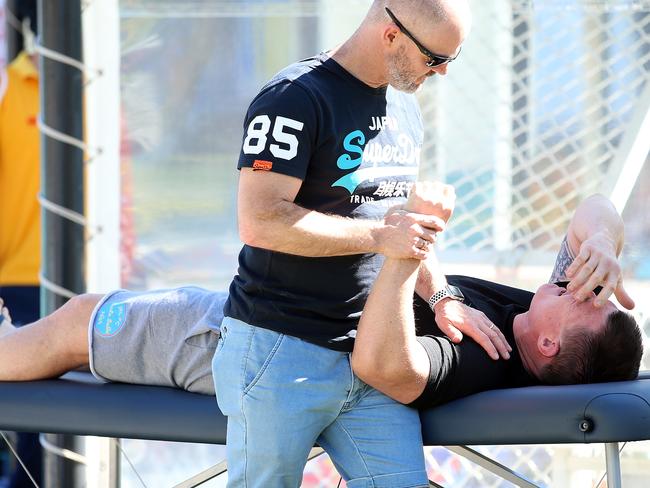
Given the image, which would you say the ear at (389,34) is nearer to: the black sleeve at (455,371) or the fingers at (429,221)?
the fingers at (429,221)

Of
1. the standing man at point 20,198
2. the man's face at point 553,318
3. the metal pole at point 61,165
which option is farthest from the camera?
the standing man at point 20,198

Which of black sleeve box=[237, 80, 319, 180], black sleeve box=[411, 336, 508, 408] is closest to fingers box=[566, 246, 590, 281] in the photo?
black sleeve box=[411, 336, 508, 408]

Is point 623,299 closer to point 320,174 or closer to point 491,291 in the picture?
point 491,291

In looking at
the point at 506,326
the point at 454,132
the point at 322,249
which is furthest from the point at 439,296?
the point at 454,132

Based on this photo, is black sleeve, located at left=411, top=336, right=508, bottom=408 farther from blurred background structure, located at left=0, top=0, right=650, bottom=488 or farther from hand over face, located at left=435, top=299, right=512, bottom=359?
blurred background structure, located at left=0, top=0, right=650, bottom=488

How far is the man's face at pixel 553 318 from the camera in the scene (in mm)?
2131

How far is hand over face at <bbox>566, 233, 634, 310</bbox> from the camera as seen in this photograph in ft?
6.75

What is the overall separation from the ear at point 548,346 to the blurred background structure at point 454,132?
1.00m

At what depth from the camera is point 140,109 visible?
3197 mm

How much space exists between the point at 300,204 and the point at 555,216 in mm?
1506

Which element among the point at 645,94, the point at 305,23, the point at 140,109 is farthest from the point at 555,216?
the point at 140,109

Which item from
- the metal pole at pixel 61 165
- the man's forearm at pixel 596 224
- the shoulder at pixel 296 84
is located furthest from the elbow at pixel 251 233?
the metal pole at pixel 61 165

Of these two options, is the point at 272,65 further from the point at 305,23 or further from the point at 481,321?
the point at 481,321

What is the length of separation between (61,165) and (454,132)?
1.21 metres
